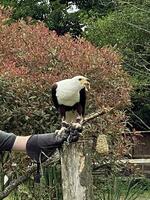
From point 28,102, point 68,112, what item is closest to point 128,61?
point 28,102

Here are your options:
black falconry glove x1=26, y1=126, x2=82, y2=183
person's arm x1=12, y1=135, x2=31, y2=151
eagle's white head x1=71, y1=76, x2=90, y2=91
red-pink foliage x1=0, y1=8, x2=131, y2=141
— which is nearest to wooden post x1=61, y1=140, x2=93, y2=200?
black falconry glove x1=26, y1=126, x2=82, y2=183

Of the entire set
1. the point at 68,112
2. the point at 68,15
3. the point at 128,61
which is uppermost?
the point at 68,112

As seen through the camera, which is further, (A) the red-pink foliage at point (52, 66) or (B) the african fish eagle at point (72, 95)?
(A) the red-pink foliage at point (52, 66)

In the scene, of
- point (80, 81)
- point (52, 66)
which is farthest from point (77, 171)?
point (52, 66)

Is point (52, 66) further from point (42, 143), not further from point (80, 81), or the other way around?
point (42, 143)

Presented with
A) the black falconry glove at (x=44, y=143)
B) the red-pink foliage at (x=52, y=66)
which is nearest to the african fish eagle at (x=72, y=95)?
the black falconry glove at (x=44, y=143)

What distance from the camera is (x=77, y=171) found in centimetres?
280

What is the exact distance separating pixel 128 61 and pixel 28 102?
703cm

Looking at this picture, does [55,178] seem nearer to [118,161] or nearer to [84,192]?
[118,161]

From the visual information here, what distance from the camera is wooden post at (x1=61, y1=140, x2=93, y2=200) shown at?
274 cm

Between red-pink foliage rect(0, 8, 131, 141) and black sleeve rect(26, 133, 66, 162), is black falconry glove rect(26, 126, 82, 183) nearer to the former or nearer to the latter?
black sleeve rect(26, 133, 66, 162)

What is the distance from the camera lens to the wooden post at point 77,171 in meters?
2.74

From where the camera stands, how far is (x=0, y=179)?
19.5ft

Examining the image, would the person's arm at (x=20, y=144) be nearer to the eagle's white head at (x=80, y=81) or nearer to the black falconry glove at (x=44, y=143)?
the black falconry glove at (x=44, y=143)
